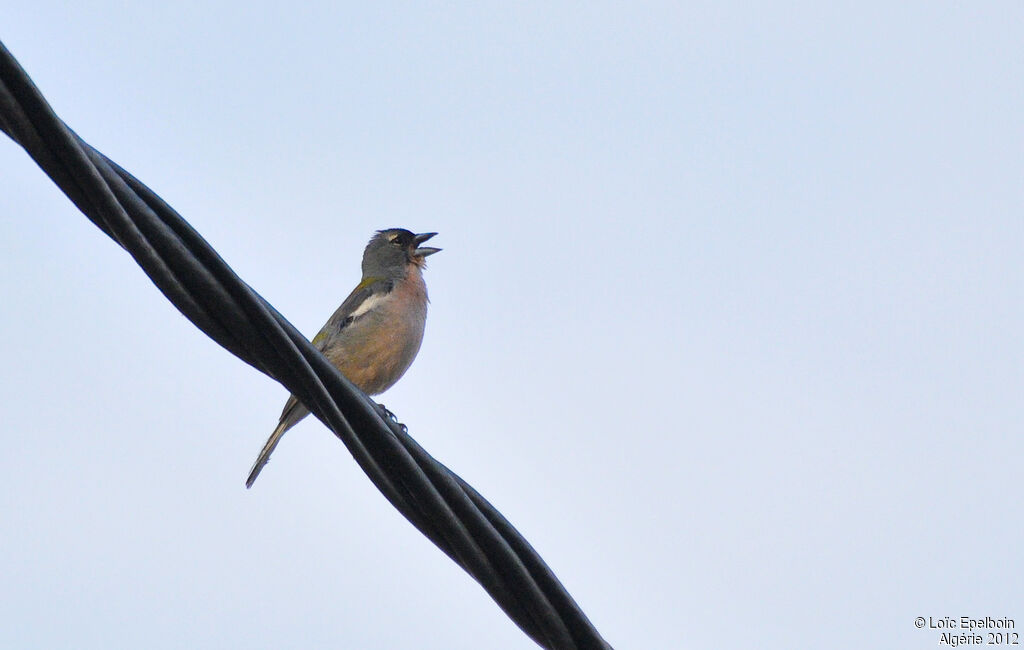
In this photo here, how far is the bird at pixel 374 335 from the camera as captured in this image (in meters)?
9.75

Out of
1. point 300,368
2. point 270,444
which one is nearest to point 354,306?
point 270,444

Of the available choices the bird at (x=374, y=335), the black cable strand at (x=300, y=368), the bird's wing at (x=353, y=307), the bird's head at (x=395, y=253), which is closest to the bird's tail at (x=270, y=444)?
the bird at (x=374, y=335)

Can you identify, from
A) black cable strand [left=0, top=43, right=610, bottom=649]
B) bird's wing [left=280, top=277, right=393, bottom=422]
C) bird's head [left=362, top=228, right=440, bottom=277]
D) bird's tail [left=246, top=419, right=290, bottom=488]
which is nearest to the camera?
black cable strand [left=0, top=43, right=610, bottom=649]

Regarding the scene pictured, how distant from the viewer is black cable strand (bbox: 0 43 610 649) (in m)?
3.04

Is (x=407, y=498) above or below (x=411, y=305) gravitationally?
below

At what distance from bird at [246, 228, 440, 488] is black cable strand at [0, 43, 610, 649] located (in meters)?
6.02

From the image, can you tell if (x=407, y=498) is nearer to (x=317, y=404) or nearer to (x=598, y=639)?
(x=317, y=404)

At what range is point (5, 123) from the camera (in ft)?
9.87

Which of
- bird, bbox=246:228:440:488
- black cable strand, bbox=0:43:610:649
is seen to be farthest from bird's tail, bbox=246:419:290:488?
black cable strand, bbox=0:43:610:649

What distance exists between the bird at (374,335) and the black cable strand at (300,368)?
→ 19.7 feet

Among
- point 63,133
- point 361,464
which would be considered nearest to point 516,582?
point 361,464

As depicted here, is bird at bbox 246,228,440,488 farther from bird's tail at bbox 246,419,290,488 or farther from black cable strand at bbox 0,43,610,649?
black cable strand at bbox 0,43,610,649

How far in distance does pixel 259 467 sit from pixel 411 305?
1881 mm

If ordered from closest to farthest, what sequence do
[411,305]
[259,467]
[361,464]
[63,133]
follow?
[63,133] < [361,464] < [259,467] < [411,305]
